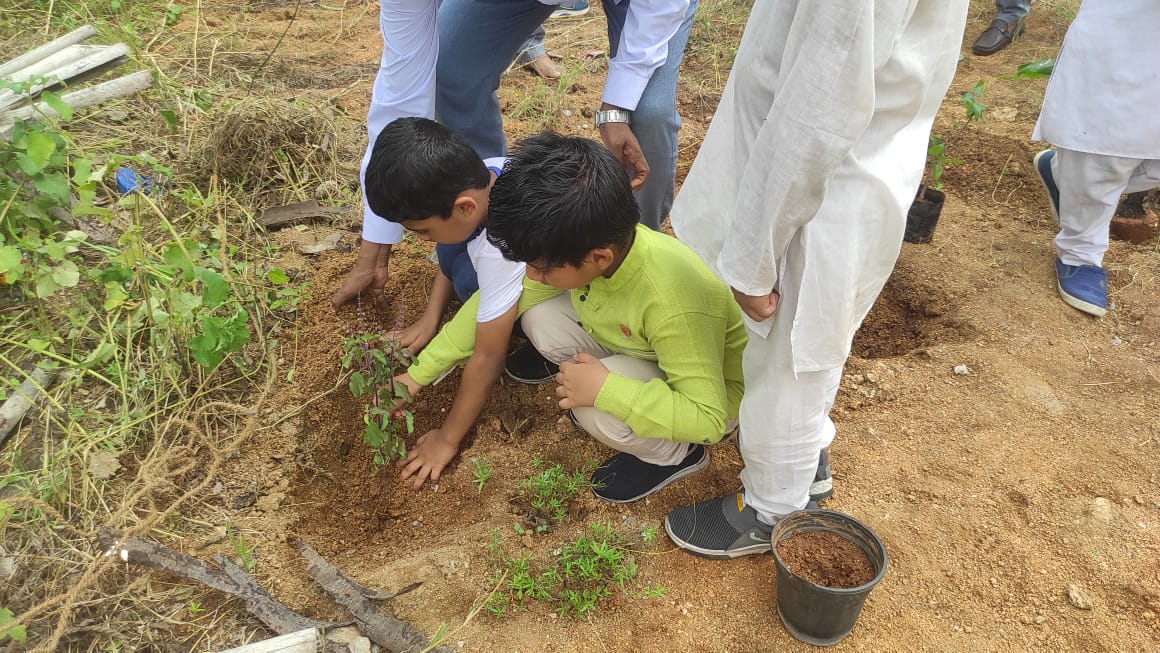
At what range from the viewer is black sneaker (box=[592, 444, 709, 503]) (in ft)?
6.40

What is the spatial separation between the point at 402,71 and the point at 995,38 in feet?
13.6

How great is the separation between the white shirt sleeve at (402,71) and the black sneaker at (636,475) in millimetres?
933

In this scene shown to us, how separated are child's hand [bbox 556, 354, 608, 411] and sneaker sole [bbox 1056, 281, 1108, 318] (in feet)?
6.41

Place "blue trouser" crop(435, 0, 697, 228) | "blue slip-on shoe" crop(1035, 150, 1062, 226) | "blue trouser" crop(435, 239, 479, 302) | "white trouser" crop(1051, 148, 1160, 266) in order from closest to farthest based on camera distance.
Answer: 1. "blue trouser" crop(435, 0, 697, 228)
2. "blue trouser" crop(435, 239, 479, 302)
3. "white trouser" crop(1051, 148, 1160, 266)
4. "blue slip-on shoe" crop(1035, 150, 1062, 226)

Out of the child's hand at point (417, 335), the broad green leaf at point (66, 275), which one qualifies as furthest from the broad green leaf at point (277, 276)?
the broad green leaf at point (66, 275)

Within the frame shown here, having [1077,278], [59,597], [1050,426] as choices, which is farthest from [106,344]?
[1077,278]

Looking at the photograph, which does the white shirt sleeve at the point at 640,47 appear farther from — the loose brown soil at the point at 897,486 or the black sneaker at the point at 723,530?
the black sneaker at the point at 723,530

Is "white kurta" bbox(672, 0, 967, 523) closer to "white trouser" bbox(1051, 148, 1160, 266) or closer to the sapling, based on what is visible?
the sapling

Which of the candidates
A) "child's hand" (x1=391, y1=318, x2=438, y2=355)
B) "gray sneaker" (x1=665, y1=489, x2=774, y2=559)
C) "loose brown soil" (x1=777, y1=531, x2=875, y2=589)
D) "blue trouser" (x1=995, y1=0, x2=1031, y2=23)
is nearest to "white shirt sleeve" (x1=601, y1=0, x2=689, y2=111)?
"child's hand" (x1=391, y1=318, x2=438, y2=355)

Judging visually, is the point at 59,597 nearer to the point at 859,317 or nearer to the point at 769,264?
the point at 769,264

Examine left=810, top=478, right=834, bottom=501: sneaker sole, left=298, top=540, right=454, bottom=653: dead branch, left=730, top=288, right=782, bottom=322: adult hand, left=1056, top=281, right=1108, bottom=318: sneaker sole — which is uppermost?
left=730, top=288, right=782, bottom=322: adult hand

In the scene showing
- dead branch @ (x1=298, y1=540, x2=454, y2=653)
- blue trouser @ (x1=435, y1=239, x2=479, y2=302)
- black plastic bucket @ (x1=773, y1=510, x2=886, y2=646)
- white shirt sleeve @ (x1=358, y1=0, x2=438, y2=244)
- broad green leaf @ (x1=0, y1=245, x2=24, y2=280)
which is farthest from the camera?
blue trouser @ (x1=435, y1=239, x2=479, y2=302)

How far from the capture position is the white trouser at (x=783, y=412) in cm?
144

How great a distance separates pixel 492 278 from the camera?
1.95 m
